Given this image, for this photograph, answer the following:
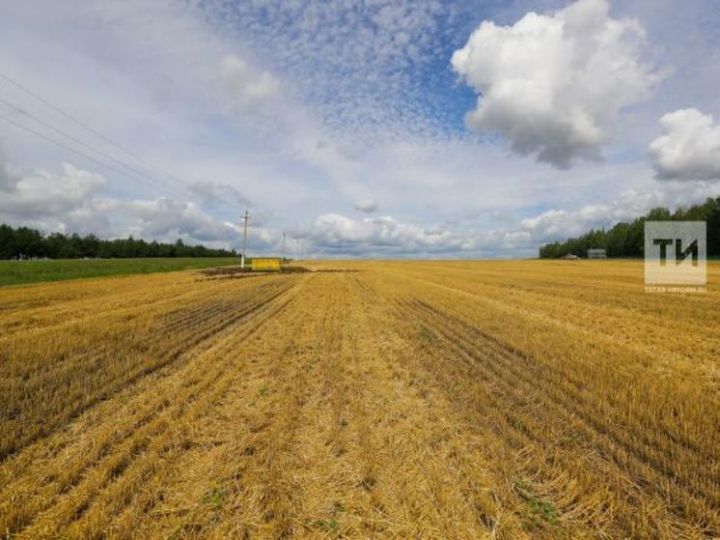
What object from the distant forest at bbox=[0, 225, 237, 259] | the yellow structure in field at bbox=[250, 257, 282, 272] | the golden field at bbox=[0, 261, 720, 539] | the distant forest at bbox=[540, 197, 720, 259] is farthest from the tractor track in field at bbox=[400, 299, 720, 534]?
the distant forest at bbox=[0, 225, 237, 259]

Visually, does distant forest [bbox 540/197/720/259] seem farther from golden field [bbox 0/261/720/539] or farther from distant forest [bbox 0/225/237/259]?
distant forest [bbox 0/225/237/259]

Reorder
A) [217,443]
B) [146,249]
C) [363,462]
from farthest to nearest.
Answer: [146,249] < [217,443] < [363,462]

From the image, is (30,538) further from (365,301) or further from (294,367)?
(365,301)

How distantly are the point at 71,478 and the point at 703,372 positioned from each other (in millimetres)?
10675

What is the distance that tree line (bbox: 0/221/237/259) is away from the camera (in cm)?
9950

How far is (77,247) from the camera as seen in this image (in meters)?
116

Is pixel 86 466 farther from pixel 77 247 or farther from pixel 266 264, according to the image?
pixel 77 247

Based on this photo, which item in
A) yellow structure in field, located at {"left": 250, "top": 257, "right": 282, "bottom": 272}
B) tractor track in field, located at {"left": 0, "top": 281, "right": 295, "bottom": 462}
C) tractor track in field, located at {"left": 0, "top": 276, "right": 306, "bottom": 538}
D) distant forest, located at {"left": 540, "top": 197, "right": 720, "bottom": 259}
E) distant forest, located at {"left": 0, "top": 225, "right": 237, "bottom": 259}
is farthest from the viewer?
distant forest, located at {"left": 0, "top": 225, "right": 237, "bottom": 259}

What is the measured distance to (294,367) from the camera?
26.3ft

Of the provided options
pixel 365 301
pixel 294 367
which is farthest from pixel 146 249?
pixel 294 367

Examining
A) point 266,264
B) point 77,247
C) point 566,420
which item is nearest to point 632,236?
point 266,264

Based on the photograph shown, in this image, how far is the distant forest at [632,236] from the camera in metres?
74.2

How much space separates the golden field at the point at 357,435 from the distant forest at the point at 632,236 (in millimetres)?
87304

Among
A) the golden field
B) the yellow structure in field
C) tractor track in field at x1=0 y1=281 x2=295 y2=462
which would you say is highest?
the yellow structure in field
